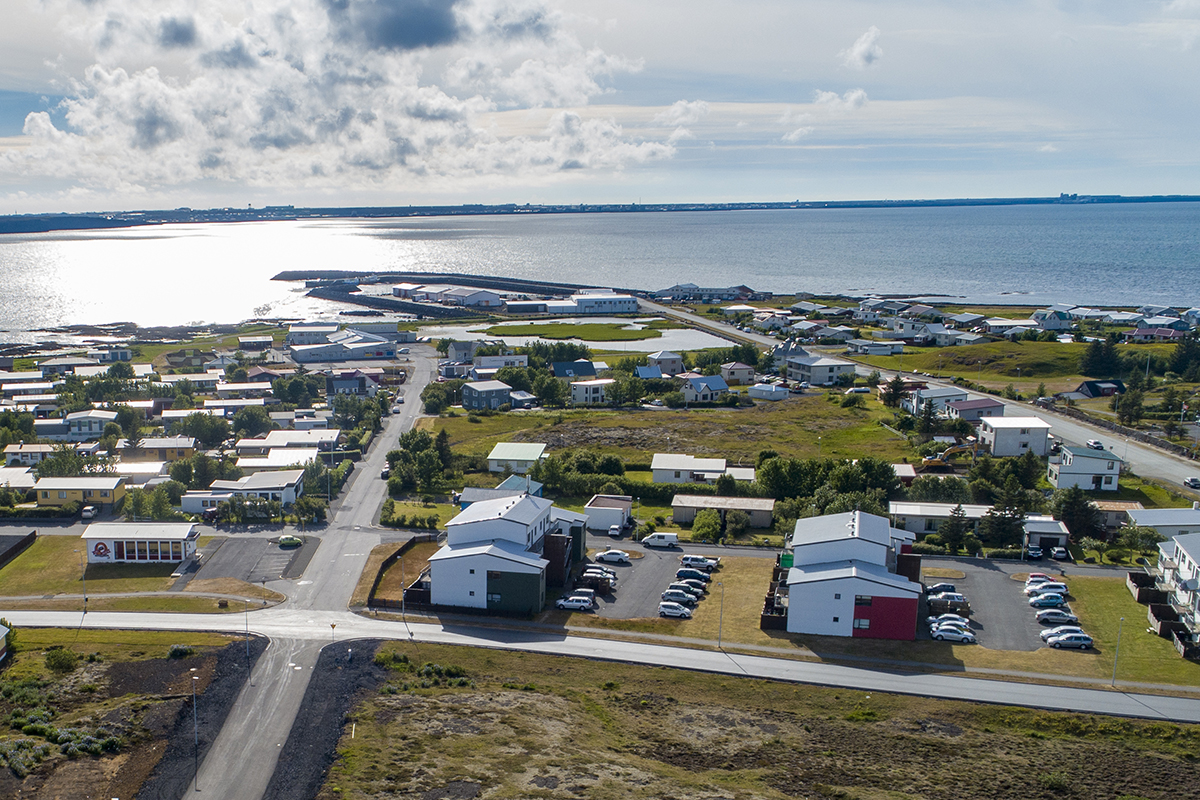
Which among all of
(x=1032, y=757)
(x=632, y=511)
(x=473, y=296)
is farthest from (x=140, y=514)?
(x=473, y=296)

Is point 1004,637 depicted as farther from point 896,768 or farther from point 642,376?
point 642,376

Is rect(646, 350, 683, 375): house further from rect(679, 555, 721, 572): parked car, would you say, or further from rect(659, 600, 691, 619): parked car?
rect(659, 600, 691, 619): parked car

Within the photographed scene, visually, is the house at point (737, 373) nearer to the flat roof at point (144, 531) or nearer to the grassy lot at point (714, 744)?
the flat roof at point (144, 531)

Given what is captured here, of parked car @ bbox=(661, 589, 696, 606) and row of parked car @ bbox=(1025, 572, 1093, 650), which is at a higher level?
row of parked car @ bbox=(1025, 572, 1093, 650)

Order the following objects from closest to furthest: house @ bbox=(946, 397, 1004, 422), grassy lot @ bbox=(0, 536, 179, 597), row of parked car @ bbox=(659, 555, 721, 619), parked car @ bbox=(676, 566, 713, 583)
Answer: row of parked car @ bbox=(659, 555, 721, 619)
grassy lot @ bbox=(0, 536, 179, 597)
parked car @ bbox=(676, 566, 713, 583)
house @ bbox=(946, 397, 1004, 422)

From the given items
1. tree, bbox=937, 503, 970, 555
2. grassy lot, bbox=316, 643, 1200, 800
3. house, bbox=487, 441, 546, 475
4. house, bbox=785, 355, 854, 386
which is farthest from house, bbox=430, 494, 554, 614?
house, bbox=785, 355, 854, 386

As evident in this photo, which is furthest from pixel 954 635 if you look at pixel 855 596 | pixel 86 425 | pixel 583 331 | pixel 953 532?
pixel 583 331

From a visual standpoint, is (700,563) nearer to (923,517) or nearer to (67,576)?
(923,517)
